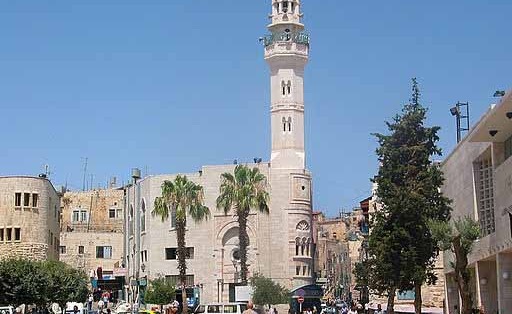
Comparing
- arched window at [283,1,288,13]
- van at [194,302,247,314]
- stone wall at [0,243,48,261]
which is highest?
arched window at [283,1,288,13]

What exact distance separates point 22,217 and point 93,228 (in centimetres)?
3134

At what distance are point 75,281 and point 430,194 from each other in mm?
22751

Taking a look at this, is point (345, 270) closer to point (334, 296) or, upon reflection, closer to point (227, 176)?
point (334, 296)

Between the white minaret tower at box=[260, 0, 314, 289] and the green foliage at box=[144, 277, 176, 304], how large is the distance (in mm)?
7666

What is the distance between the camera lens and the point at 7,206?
56250 mm

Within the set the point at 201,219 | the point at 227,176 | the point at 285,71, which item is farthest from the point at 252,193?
the point at 285,71

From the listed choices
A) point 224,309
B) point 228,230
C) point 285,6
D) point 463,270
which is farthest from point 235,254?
point 463,270

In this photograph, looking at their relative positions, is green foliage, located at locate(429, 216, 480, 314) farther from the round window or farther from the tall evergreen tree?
the round window

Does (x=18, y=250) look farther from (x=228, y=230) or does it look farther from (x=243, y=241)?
(x=228, y=230)

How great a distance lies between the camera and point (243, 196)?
64562 mm

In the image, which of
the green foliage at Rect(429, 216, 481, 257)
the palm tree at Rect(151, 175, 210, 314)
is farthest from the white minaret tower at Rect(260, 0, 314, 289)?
the green foliage at Rect(429, 216, 481, 257)

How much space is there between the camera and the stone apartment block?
80688 mm

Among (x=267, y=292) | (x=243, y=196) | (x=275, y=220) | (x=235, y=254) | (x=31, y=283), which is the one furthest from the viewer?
(x=235, y=254)

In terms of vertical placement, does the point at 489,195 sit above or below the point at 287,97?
below
